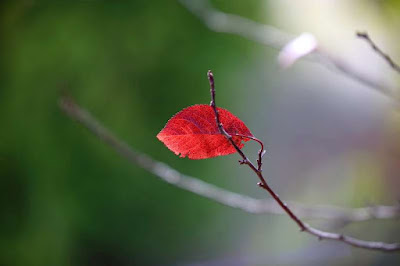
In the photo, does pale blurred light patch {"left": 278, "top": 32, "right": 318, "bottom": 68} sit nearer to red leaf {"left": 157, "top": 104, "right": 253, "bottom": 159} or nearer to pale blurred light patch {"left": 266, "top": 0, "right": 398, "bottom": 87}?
red leaf {"left": 157, "top": 104, "right": 253, "bottom": 159}

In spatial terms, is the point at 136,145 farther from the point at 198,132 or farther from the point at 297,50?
the point at 198,132

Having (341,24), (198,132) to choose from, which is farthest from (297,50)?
(341,24)

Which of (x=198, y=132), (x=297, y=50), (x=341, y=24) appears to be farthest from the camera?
(x=341, y=24)

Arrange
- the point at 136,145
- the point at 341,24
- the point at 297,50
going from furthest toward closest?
the point at 341,24 < the point at 136,145 < the point at 297,50

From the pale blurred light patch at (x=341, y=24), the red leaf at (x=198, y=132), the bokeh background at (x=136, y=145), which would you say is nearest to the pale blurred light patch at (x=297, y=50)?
the red leaf at (x=198, y=132)

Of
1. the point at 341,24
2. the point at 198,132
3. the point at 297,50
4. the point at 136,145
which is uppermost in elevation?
→ the point at 341,24

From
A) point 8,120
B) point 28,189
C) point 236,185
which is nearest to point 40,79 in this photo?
point 8,120
